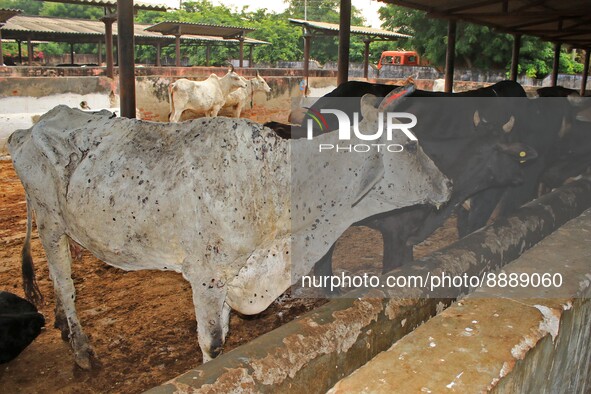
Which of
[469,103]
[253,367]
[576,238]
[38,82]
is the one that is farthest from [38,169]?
[38,82]

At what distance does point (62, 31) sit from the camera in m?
20.9

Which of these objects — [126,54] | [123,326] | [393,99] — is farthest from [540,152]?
[123,326]

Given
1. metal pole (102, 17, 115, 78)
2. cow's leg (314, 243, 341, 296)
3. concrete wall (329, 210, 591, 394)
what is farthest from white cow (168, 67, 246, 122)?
concrete wall (329, 210, 591, 394)

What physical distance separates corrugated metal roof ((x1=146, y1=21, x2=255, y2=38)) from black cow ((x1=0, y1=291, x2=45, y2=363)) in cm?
1528

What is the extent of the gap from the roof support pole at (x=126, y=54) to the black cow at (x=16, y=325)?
1927 millimetres

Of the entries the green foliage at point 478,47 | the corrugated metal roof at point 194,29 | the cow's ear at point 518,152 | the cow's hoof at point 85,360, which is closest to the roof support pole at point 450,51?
the cow's ear at point 518,152

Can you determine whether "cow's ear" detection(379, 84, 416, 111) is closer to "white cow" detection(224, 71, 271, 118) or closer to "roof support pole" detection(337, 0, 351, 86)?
"roof support pole" detection(337, 0, 351, 86)

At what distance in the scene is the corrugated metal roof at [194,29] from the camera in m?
17.9

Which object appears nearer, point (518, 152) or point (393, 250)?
point (393, 250)

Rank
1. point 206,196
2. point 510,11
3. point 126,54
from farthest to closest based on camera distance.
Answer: point 510,11 → point 126,54 → point 206,196

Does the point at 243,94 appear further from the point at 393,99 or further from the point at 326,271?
the point at 393,99

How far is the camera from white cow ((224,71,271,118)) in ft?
46.1

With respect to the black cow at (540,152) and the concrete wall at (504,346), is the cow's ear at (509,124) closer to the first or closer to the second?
the black cow at (540,152)

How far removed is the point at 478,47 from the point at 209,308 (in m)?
26.1
